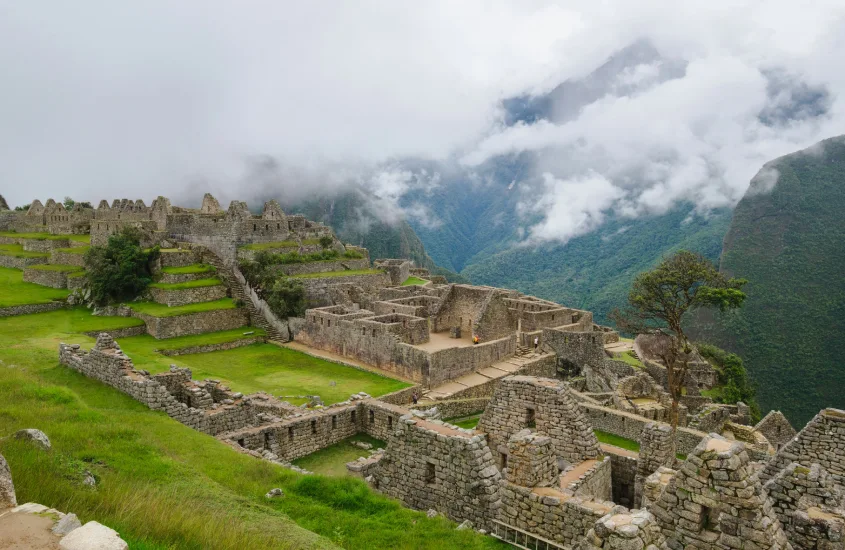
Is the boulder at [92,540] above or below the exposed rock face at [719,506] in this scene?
above

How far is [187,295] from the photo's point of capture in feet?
90.6

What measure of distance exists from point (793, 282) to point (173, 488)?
173ft

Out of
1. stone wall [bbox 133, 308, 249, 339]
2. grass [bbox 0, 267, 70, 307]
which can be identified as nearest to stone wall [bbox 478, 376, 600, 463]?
stone wall [bbox 133, 308, 249, 339]

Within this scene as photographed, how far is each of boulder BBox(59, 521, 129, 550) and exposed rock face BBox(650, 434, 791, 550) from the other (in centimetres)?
416

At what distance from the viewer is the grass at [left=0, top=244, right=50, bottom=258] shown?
1403 inches

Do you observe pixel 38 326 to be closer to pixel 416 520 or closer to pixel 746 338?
pixel 416 520

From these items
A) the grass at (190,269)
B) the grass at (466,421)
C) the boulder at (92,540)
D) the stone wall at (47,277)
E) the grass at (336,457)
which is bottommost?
the grass at (466,421)

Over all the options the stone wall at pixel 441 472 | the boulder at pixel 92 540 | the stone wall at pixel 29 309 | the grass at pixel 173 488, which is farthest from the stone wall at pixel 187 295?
the boulder at pixel 92 540

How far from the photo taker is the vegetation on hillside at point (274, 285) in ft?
87.4

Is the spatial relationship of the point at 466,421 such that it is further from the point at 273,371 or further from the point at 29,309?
the point at 29,309

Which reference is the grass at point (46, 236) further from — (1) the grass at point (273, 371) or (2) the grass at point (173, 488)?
(2) the grass at point (173, 488)

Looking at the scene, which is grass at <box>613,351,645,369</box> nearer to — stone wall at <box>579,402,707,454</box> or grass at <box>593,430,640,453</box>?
stone wall at <box>579,402,707,454</box>

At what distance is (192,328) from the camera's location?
25672 millimetres

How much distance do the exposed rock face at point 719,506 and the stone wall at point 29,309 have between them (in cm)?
2870
